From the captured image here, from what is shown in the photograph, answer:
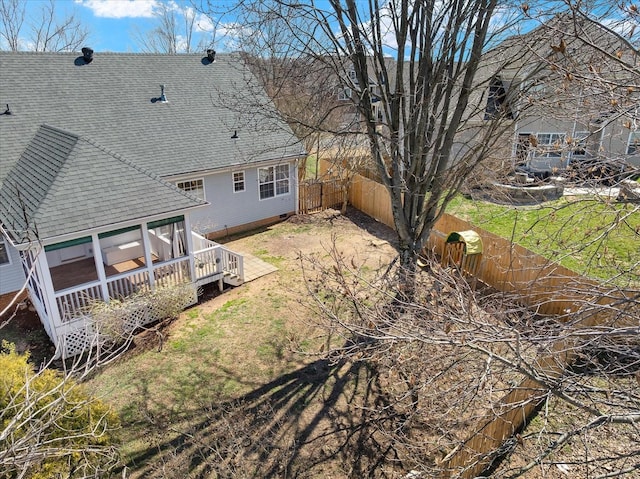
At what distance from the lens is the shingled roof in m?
9.07

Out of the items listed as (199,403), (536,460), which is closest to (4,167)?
(199,403)

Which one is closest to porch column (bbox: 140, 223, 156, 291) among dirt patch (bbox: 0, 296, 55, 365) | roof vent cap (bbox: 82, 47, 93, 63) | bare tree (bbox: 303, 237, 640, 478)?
dirt patch (bbox: 0, 296, 55, 365)

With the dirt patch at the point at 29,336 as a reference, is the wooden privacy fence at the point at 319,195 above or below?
above

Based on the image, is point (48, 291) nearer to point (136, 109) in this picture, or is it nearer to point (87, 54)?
point (136, 109)

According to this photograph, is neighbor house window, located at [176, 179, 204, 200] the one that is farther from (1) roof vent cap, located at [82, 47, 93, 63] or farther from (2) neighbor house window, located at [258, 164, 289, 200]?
(1) roof vent cap, located at [82, 47, 93, 63]

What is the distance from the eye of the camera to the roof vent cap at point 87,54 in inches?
613

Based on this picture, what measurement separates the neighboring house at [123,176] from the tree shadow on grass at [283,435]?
3.70 m

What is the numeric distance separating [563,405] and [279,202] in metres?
12.4

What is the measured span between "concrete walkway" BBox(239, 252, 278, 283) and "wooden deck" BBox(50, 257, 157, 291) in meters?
2.77

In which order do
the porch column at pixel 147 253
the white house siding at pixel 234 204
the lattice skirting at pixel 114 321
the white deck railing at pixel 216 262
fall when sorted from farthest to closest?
the white house siding at pixel 234 204 → the white deck railing at pixel 216 262 → the porch column at pixel 147 253 → the lattice skirting at pixel 114 321

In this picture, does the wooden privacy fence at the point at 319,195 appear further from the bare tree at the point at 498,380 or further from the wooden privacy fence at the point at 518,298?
the bare tree at the point at 498,380

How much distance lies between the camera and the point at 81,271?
1183 cm

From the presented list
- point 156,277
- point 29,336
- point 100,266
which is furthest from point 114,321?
point 29,336

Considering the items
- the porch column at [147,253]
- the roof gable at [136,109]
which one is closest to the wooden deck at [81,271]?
the porch column at [147,253]
